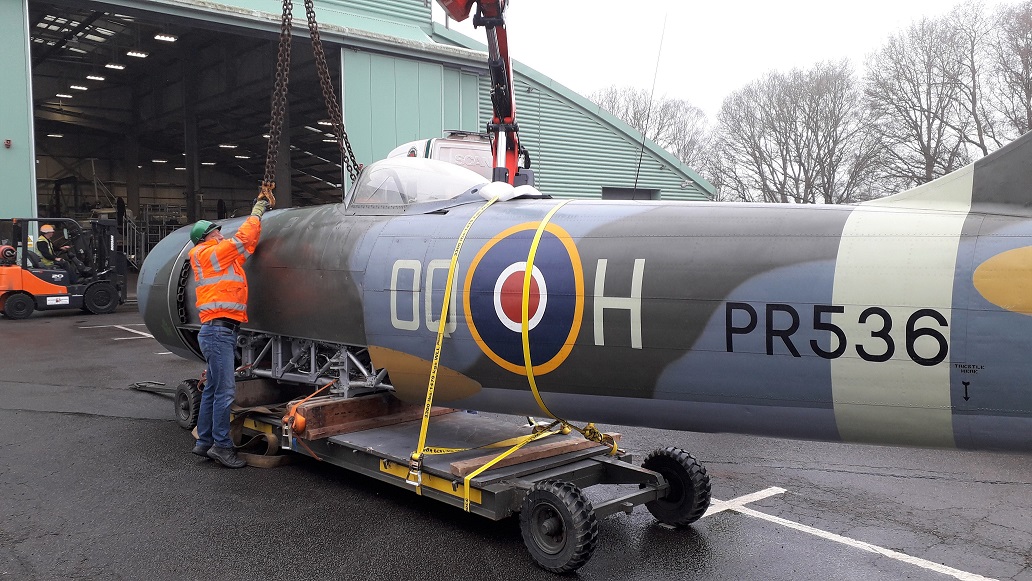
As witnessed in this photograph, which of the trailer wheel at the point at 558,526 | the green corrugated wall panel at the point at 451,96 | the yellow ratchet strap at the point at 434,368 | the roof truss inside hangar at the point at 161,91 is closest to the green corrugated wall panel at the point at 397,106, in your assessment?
the green corrugated wall panel at the point at 451,96

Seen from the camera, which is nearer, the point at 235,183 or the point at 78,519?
the point at 78,519

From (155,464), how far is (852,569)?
531 cm

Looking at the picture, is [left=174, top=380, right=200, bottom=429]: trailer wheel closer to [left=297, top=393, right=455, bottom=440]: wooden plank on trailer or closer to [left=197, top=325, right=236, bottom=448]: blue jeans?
A: [left=197, top=325, right=236, bottom=448]: blue jeans

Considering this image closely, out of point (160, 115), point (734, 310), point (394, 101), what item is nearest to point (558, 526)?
point (734, 310)

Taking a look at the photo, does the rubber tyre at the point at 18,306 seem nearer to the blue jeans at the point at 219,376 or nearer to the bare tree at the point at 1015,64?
the blue jeans at the point at 219,376

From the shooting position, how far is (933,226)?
12.1ft

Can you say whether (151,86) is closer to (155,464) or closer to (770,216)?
(155,464)

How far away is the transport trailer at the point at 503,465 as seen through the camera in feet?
14.2

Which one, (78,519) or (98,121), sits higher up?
(98,121)

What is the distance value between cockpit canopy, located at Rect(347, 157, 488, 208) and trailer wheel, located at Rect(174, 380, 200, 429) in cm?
282

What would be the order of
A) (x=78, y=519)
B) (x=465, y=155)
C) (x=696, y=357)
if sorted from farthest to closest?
(x=465, y=155) < (x=78, y=519) < (x=696, y=357)

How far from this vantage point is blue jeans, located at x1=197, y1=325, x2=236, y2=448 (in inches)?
246

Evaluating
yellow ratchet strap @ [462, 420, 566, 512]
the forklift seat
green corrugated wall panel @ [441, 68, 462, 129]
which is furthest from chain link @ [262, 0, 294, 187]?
green corrugated wall panel @ [441, 68, 462, 129]

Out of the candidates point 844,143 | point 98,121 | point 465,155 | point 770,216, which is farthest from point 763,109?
point 770,216
